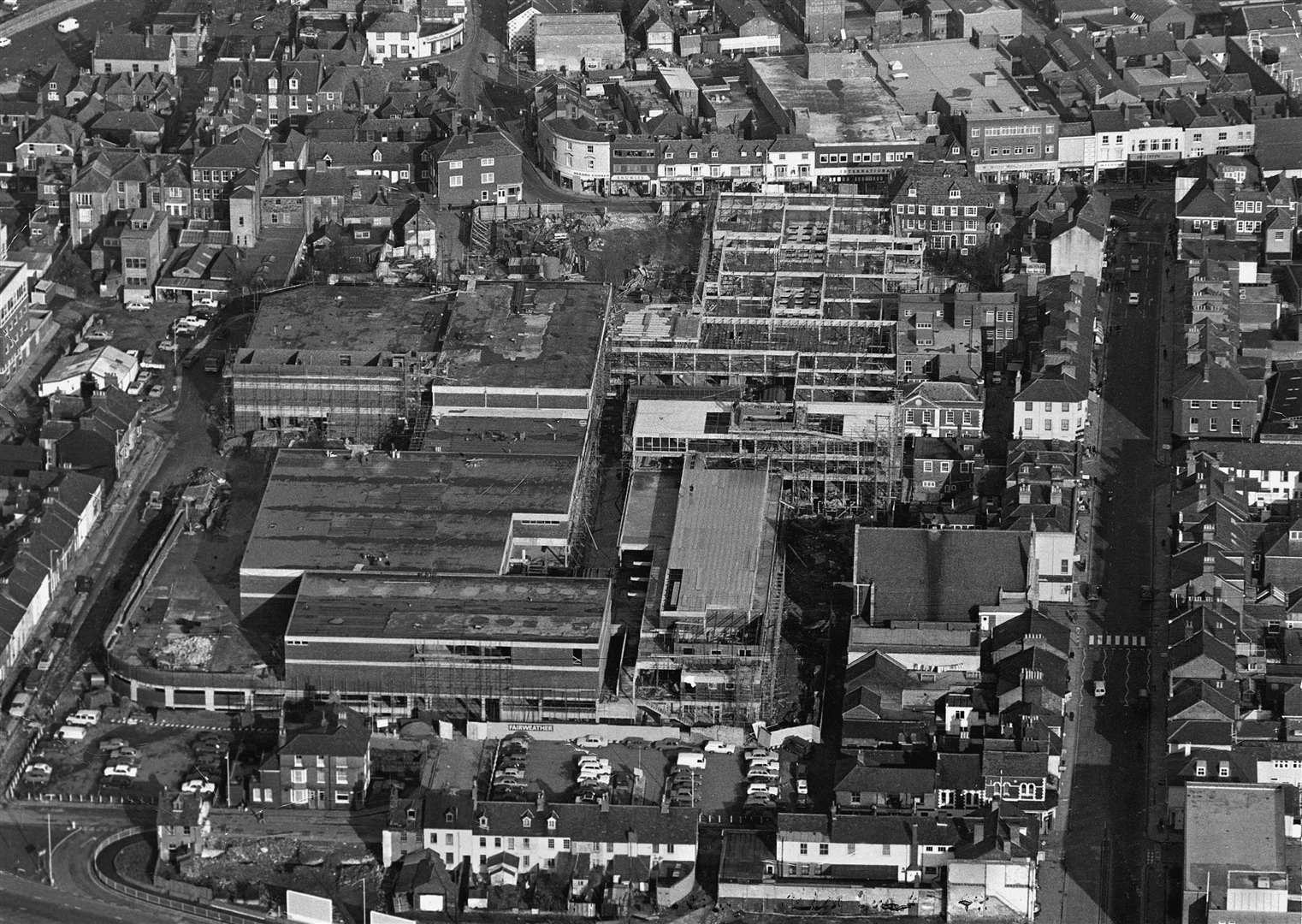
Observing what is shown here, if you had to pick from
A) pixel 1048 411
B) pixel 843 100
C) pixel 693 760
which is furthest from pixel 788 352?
pixel 843 100

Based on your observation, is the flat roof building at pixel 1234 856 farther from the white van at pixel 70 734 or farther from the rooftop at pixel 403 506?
the white van at pixel 70 734

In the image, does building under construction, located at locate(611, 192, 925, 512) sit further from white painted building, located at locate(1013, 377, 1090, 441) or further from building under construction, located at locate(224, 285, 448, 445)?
building under construction, located at locate(224, 285, 448, 445)

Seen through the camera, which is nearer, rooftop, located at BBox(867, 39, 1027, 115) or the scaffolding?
the scaffolding

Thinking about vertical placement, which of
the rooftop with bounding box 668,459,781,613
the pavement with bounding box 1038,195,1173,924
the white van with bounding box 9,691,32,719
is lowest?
the pavement with bounding box 1038,195,1173,924

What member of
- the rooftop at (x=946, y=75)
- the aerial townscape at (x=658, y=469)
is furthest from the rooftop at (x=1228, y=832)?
the rooftop at (x=946, y=75)

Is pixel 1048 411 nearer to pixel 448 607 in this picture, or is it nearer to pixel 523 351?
pixel 523 351

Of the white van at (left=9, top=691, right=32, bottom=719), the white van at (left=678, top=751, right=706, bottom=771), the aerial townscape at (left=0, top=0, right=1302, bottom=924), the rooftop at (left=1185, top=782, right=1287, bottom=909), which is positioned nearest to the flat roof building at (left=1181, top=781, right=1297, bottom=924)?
the rooftop at (left=1185, top=782, right=1287, bottom=909)
